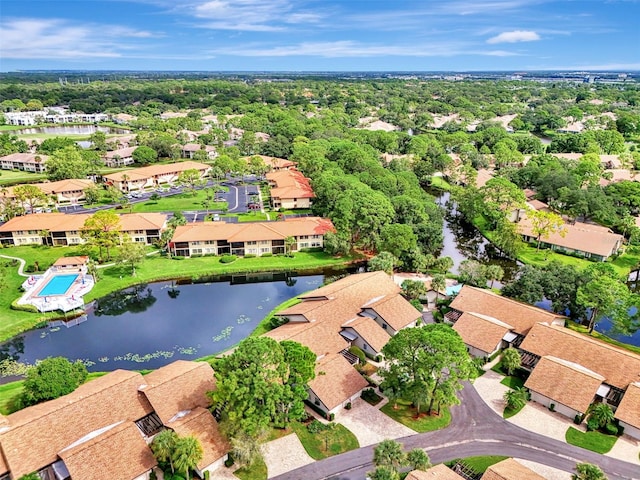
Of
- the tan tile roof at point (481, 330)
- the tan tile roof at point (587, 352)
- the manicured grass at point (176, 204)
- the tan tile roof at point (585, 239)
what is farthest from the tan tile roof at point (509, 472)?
the manicured grass at point (176, 204)

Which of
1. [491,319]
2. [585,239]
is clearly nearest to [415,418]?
[491,319]

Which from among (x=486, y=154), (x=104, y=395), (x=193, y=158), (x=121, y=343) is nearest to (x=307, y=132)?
(x=193, y=158)

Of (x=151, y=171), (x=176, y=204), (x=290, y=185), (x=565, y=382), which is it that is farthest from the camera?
(x=151, y=171)

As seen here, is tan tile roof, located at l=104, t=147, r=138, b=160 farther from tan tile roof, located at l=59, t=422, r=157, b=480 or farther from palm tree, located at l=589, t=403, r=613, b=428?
palm tree, located at l=589, t=403, r=613, b=428

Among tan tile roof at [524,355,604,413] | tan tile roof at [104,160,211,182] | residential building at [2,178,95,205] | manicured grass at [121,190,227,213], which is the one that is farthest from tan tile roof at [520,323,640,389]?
tan tile roof at [104,160,211,182]

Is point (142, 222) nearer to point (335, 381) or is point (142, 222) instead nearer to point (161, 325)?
point (161, 325)
